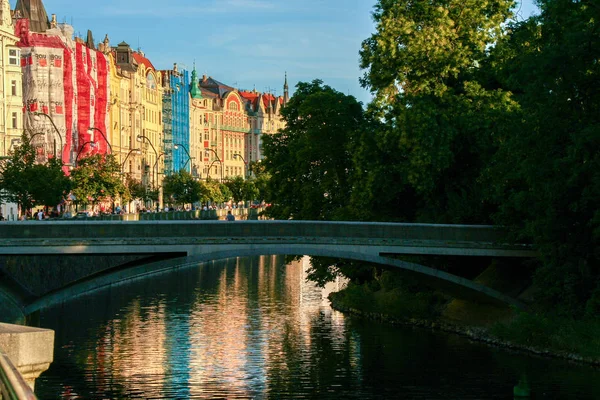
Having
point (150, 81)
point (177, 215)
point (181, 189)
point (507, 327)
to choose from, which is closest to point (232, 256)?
point (507, 327)

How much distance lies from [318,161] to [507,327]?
20857mm

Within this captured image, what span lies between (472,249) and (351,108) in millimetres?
20599

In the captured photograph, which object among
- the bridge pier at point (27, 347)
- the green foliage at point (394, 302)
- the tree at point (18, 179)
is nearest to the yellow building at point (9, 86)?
the tree at point (18, 179)

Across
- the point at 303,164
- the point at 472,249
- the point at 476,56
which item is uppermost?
the point at 476,56

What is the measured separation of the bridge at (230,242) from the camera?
154 ft

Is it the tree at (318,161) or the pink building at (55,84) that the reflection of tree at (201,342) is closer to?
the tree at (318,161)

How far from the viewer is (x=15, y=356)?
11.0 metres

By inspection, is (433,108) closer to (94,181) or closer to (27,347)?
(27,347)

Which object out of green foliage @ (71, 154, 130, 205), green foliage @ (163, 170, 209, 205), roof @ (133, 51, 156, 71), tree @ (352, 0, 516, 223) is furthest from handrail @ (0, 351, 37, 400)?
roof @ (133, 51, 156, 71)

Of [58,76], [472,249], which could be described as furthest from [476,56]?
[58,76]

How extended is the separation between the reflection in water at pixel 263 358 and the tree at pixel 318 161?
5441 mm

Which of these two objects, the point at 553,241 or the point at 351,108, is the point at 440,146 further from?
the point at 351,108

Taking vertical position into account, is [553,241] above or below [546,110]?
below

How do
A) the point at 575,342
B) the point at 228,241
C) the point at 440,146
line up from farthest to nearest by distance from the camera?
the point at 440,146 < the point at 228,241 < the point at 575,342
